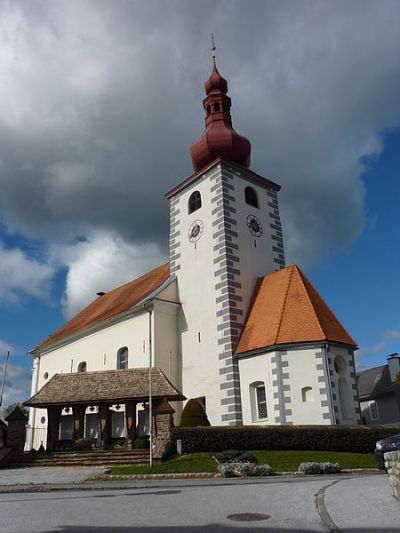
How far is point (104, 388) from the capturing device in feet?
87.4

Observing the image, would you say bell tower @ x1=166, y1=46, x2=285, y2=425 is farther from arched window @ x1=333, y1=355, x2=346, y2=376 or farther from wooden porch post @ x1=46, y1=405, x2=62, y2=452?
wooden porch post @ x1=46, y1=405, x2=62, y2=452

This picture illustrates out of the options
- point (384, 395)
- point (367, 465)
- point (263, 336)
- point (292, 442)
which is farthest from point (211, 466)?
point (384, 395)

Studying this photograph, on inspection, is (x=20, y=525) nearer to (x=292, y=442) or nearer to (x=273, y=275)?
(x=292, y=442)

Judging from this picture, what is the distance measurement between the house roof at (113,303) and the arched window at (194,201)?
5119mm

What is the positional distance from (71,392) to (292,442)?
1233 centimetres

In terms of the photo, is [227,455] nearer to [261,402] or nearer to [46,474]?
[261,402]

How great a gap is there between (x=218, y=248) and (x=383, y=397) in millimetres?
20799

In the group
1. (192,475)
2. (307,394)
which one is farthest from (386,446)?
(307,394)

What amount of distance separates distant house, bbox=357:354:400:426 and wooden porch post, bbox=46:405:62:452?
907 inches

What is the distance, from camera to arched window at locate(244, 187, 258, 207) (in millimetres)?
31819

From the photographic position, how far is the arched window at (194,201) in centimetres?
3219

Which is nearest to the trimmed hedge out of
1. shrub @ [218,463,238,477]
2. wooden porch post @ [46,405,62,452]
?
shrub @ [218,463,238,477]

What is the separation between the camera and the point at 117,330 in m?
32.8

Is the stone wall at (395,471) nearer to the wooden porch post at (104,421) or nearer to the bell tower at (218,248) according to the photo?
the bell tower at (218,248)
